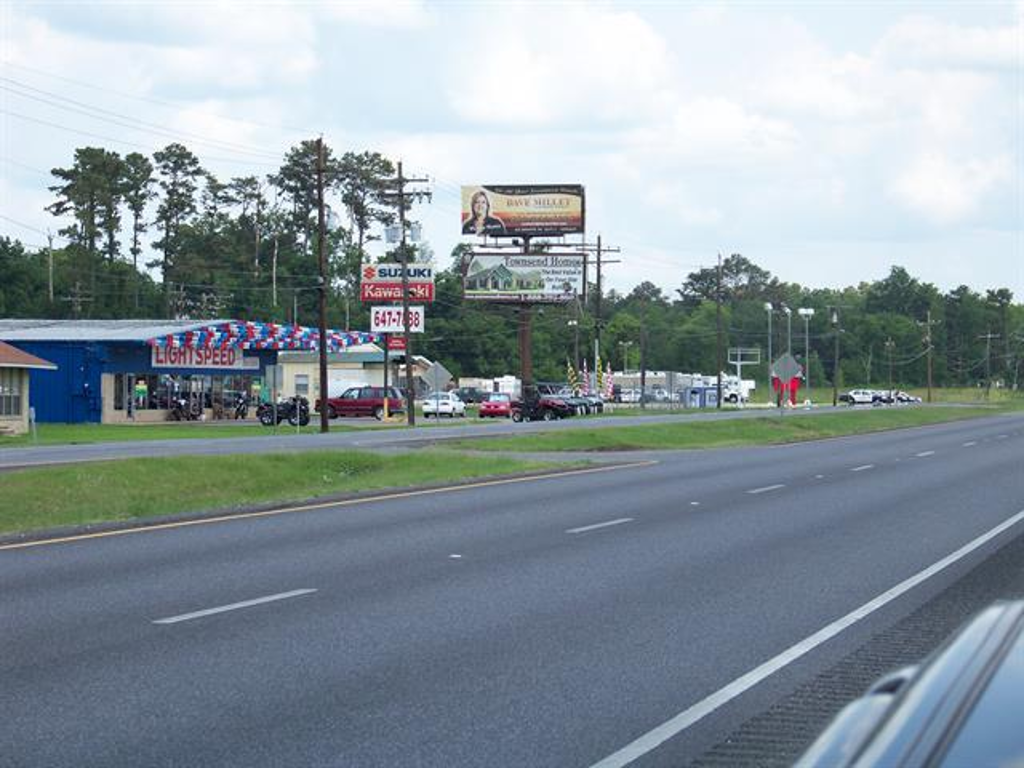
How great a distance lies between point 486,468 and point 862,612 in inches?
783

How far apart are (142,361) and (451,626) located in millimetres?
60067

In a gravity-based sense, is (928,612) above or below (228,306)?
below

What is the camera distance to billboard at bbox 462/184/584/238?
97375 mm

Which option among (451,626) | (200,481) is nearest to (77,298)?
(200,481)

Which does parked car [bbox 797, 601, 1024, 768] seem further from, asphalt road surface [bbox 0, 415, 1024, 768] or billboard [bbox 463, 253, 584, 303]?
billboard [bbox 463, 253, 584, 303]

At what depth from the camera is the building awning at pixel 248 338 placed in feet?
229

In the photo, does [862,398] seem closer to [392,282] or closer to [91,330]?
[392,282]

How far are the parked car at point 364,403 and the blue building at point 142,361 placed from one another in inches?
100

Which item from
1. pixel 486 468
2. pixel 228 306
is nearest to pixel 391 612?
pixel 486 468

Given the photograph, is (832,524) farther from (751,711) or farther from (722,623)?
(751,711)

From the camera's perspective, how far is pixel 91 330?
235 ft

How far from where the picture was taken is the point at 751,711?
862cm

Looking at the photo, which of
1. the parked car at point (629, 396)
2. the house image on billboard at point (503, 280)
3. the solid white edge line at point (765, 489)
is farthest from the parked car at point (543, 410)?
the solid white edge line at point (765, 489)

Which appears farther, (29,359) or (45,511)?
(29,359)
